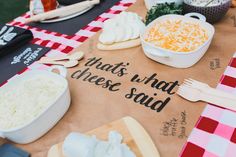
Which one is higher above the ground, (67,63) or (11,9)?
(67,63)

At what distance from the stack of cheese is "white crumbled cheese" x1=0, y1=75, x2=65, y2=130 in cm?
30

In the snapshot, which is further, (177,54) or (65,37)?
(65,37)

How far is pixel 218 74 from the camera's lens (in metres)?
A: 0.84

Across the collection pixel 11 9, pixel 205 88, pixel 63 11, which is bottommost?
pixel 11 9

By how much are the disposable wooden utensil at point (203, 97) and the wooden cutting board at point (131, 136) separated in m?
0.17

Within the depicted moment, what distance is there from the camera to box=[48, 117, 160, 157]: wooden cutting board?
644 millimetres

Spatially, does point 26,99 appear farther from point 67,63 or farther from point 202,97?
point 202,97

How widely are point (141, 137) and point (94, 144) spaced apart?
0.13 meters

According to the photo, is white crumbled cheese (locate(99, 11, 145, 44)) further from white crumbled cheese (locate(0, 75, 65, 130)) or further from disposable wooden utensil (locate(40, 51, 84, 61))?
white crumbled cheese (locate(0, 75, 65, 130))

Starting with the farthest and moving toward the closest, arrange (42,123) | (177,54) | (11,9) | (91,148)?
(11,9), (177,54), (42,123), (91,148)

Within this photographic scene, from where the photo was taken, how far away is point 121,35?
3.34 feet

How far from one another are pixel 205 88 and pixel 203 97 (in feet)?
0.10

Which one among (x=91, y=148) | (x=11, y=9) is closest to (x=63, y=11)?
(x=91, y=148)

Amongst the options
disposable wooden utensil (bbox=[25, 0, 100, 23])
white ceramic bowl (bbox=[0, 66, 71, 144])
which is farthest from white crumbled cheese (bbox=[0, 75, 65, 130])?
disposable wooden utensil (bbox=[25, 0, 100, 23])
